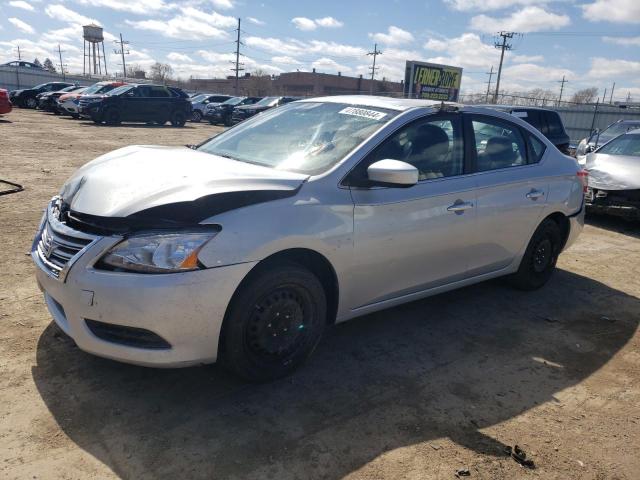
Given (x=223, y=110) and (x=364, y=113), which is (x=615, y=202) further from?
(x=223, y=110)

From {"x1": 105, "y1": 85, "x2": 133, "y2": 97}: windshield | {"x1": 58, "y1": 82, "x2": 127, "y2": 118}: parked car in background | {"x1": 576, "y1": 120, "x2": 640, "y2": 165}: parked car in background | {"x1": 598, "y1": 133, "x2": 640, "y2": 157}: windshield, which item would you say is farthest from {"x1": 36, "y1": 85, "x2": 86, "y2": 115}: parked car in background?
{"x1": 598, "y1": 133, "x2": 640, "y2": 157}: windshield

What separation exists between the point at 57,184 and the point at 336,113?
242 inches

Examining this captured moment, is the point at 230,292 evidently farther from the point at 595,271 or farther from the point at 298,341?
the point at 595,271

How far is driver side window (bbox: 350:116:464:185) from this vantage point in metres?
3.51

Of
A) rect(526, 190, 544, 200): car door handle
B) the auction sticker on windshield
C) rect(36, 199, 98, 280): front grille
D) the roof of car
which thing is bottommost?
rect(36, 199, 98, 280): front grille

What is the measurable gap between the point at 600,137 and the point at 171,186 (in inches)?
434

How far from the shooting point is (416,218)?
3.54m

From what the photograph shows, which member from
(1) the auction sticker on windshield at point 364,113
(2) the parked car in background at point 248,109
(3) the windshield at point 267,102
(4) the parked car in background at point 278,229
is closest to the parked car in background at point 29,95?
(2) the parked car in background at point 248,109

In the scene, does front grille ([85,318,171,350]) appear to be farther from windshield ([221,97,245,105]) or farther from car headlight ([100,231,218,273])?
windshield ([221,97,245,105])

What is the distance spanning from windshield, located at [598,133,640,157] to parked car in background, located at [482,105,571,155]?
9.37ft

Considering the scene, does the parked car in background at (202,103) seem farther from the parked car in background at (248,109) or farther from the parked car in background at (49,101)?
the parked car in background at (49,101)

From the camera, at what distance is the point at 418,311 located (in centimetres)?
443

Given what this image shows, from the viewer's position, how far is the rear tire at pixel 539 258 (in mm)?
4812

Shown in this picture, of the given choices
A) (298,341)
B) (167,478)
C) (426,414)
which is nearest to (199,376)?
(298,341)
